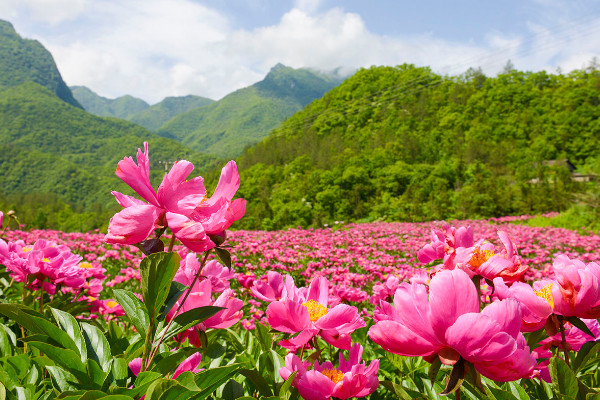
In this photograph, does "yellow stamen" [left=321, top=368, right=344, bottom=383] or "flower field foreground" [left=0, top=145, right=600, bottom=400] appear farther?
"yellow stamen" [left=321, top=368, right=344, bottom=383]

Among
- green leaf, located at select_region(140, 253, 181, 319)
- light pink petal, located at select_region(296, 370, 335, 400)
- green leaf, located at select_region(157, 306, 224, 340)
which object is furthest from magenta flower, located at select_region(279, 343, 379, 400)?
green leaf, located at select_region(140, 253, 181, 319)

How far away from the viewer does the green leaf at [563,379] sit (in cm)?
65

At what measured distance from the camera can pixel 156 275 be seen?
0.59m

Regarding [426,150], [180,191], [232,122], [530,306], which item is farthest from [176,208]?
[232,122]

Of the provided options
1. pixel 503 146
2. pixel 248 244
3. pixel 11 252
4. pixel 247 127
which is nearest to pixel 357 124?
pixel 503 146

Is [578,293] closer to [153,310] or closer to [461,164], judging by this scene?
[153,310]

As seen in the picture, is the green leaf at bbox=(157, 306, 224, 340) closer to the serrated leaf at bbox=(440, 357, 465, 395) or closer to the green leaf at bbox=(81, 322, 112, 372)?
the green leaf at bbox=(81, 322, 112, 372)

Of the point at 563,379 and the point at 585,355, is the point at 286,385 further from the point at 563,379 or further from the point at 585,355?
the point at 585,355

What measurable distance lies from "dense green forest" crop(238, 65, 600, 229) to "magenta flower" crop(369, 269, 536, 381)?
16.4m

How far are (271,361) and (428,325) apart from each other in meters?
0.49

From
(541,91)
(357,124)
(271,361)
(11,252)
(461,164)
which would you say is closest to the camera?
(271,361)

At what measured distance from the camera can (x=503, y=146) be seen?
112ft

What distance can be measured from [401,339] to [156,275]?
16.2 inches

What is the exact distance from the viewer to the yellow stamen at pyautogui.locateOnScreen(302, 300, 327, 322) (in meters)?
0.88
